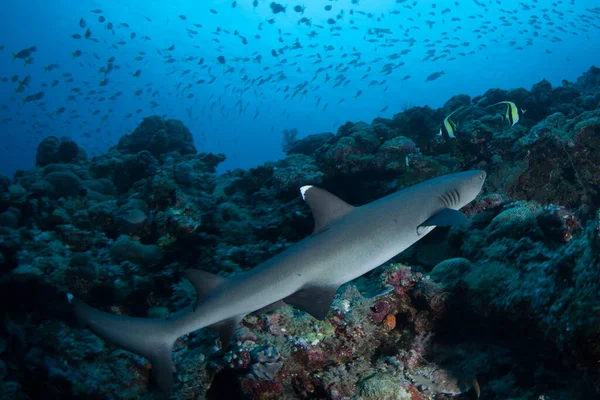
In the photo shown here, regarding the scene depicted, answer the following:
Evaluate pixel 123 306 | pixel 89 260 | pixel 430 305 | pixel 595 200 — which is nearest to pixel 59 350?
pixel 123 306

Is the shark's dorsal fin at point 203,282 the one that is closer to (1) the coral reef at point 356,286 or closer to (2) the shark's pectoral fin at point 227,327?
(2) the shark's pectoral fin at point 227,327

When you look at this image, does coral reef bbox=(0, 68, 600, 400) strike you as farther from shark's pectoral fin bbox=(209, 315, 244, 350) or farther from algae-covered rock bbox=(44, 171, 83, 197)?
algae-covered rock bbox=(44, 171, 83, 197)

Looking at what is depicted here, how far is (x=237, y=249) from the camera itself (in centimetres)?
680

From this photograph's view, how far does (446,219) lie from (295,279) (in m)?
1.46

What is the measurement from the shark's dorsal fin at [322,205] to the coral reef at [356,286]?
1.38 m

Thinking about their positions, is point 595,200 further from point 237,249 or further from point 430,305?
point 237,249

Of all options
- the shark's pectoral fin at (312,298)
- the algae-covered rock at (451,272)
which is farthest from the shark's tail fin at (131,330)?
the algae-covered rock at (451,272)

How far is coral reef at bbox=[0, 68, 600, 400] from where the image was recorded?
3170 millimetres

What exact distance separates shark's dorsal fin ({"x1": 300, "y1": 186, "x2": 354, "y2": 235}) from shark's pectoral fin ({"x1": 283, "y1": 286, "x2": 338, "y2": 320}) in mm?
543

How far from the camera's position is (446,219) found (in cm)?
286

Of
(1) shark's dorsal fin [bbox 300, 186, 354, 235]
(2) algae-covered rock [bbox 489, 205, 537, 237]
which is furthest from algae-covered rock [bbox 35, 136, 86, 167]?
(2) algae-covered rock [bbox 489, 205, 537, 237]

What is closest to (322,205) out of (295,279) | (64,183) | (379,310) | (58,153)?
(295,279)

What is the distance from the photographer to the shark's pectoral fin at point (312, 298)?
2.67 m

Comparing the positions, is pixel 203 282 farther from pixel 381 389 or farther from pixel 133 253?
pixel 133 253
